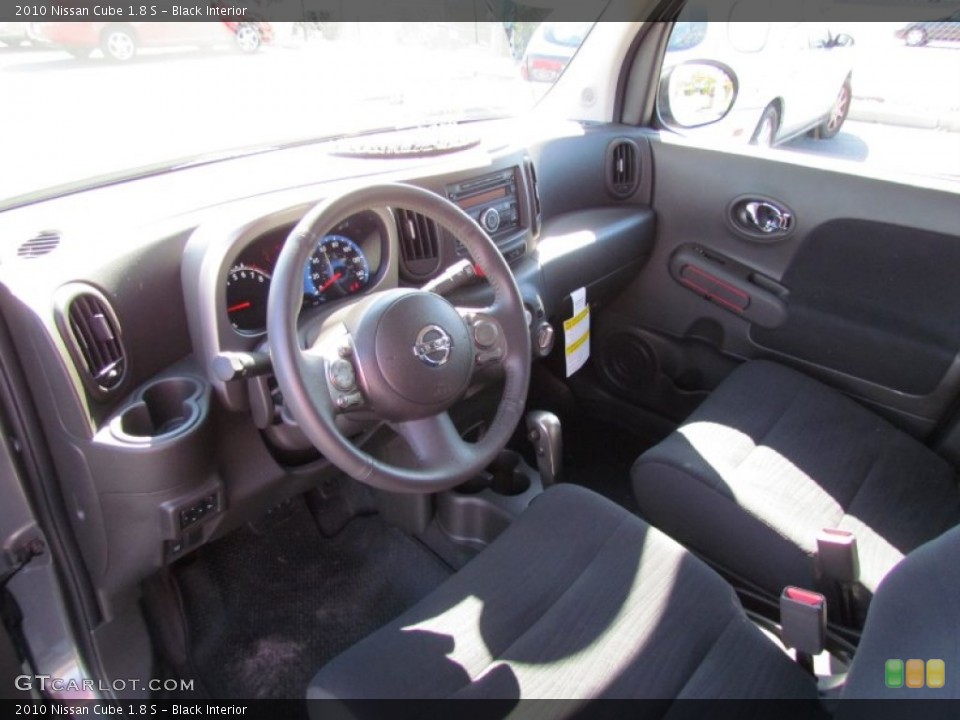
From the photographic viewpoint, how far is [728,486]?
1613mm

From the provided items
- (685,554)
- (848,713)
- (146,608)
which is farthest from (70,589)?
(848,713)

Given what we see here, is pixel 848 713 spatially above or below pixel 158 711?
above

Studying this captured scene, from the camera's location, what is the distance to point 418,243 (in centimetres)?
168

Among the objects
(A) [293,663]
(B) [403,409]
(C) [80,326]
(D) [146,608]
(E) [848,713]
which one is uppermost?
(C) [80,326]

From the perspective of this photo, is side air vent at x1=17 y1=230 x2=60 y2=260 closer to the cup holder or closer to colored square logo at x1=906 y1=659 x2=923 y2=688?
the cup holder

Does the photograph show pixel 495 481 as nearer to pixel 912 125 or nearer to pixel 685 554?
pixel 685 554

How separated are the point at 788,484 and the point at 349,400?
1039 mm

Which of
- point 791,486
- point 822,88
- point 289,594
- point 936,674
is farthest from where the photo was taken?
point 822,88

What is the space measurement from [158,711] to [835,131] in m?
2.44

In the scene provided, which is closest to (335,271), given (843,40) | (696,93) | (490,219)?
(490,219)

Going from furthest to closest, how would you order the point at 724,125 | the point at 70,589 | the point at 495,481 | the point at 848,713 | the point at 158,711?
the point at 724,125, the point at 495,481, the point at 158,711, the point at 70,589, the point at 848,713

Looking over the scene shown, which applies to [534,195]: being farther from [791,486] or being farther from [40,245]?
[40,245]

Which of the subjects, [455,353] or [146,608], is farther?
[146,608]

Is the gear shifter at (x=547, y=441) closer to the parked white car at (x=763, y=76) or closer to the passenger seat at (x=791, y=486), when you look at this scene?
the passenger seat at (x=791, y=486)
